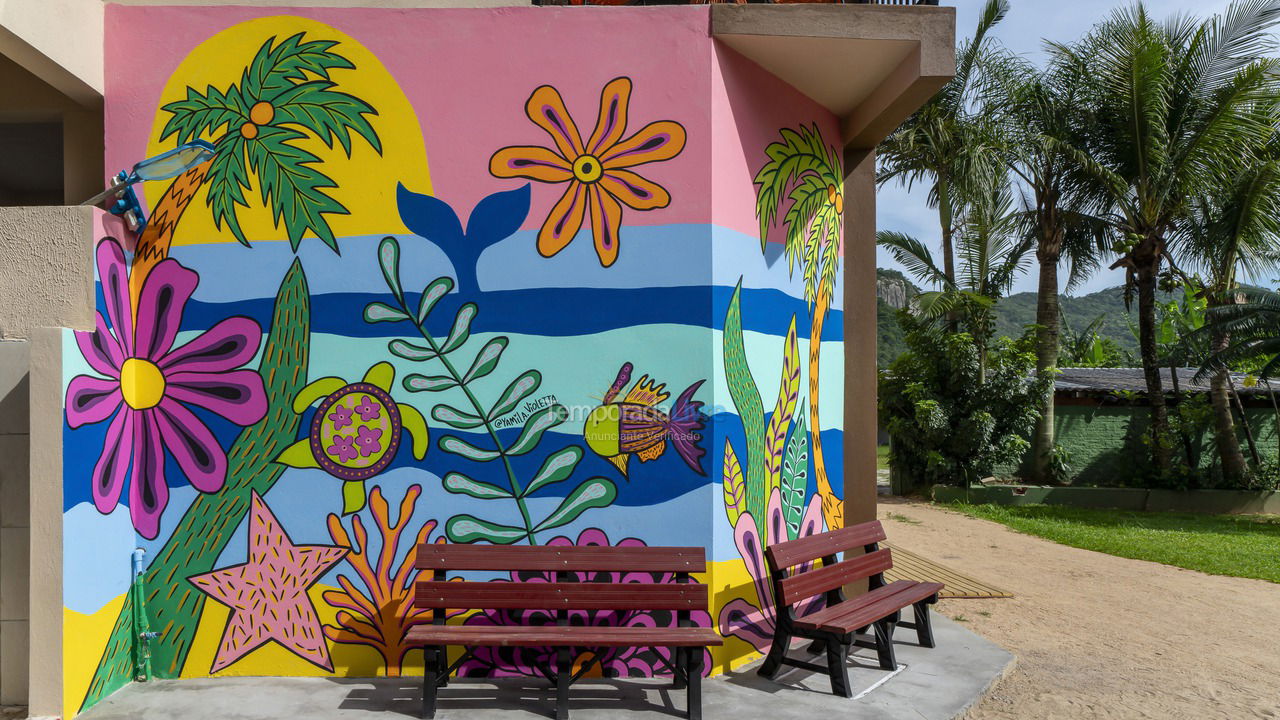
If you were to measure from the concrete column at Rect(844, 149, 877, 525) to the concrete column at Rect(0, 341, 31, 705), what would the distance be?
5.32 m

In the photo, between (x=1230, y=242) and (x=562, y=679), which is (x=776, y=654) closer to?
(x=562, y=679)

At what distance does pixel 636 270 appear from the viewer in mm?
5125

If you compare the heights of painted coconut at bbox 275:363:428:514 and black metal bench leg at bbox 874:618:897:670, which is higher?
painted coconut at bbox 275:363:428:514

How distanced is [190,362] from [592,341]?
7.83 feet

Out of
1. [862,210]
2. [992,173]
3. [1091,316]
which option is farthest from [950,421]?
[1091,316]

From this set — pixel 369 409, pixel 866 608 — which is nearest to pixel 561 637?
pixel 369 409

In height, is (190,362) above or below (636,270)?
below

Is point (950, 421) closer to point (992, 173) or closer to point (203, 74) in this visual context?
point (992, 173)

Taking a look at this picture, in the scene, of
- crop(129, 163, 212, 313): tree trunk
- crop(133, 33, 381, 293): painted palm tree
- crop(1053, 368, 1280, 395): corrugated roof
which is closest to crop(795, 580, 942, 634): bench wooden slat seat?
crop(133, 33, 381, 293): painted palm tree

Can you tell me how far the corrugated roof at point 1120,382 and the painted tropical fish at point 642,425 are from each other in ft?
45.0

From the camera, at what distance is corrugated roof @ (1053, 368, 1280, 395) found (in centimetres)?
1761

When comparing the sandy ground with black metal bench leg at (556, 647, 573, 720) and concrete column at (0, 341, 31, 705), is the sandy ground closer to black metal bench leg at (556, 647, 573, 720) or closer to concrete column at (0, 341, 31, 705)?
black metal bench leg at (556, 647, 573, 720)

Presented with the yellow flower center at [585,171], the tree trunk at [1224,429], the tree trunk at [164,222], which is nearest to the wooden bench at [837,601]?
the yellow flower center at [585,171]

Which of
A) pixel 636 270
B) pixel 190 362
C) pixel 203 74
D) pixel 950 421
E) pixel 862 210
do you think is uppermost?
pixel 203 74
